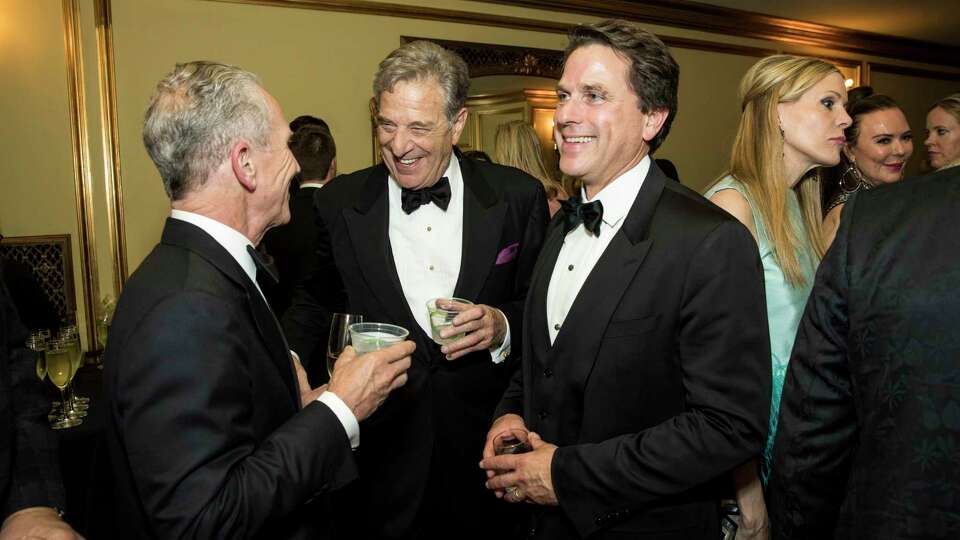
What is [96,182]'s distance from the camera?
4.57m

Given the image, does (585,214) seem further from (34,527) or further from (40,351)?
(40,351)

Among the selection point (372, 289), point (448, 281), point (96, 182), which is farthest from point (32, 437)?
point (96, 182)

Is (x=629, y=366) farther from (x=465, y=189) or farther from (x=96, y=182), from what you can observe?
(x=96, y=182)

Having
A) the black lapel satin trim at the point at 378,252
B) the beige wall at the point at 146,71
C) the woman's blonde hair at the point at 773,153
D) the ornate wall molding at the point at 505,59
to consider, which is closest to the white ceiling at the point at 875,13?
the ornate wall molding at the point at 505,59

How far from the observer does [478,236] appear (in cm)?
222

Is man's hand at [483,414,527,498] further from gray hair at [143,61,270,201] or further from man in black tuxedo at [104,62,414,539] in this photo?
gray hair at [143,61,270,201]

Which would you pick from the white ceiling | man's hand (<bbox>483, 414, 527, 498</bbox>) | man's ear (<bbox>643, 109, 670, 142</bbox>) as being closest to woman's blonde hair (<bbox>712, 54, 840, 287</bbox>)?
man's ear (<bbox>643, 109, 670, 142</bbox>)

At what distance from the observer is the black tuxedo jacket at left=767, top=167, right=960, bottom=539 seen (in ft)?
3.00

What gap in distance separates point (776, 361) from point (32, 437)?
2.01 meters

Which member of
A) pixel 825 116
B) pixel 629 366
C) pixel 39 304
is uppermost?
pixel 825 116

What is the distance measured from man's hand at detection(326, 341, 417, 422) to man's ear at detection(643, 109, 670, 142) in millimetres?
789

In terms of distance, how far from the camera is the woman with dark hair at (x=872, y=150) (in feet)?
10.9

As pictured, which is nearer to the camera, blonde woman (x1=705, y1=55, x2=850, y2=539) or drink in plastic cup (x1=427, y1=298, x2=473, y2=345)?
drink in plastic cup (x1=427, y1=298, x2=473, y2=345)

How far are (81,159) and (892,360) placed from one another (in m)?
5.02
